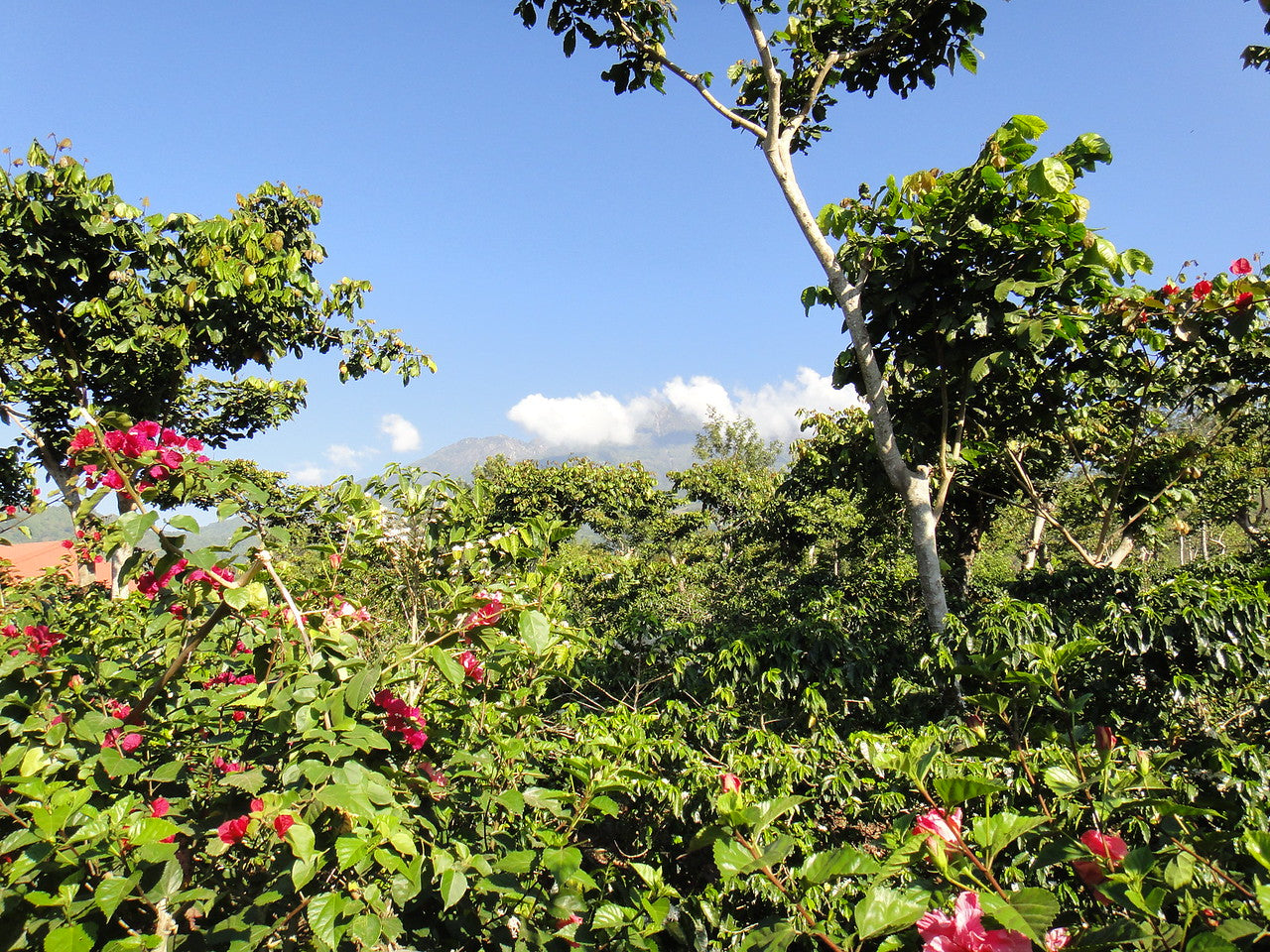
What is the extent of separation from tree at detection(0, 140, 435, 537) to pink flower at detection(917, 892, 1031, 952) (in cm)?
447

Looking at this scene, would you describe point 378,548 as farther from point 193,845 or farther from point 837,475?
point 837,475

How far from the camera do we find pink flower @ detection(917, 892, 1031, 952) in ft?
2.40

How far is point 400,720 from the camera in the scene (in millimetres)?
1514

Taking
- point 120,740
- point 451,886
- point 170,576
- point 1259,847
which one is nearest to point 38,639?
point 120,740

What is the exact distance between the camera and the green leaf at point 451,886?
3.76 ft

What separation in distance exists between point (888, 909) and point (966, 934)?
103mm

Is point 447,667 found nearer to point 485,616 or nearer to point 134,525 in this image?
point 485,616

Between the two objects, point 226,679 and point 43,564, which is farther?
point 43,564

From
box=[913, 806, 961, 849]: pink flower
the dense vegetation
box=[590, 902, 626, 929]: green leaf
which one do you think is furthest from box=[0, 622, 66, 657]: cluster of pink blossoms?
box=[913, 806, 961, 849]: pink flower

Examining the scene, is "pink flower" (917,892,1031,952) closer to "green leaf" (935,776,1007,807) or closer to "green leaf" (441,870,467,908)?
"green leaf" (935,776,1007,807)

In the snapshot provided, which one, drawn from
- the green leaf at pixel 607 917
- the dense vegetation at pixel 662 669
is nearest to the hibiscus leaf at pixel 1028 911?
the dense vegetation at pixel 662 669

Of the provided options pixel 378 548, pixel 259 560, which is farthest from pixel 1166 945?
pixel 378 548

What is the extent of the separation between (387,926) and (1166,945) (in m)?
1.27

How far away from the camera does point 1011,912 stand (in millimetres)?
741
